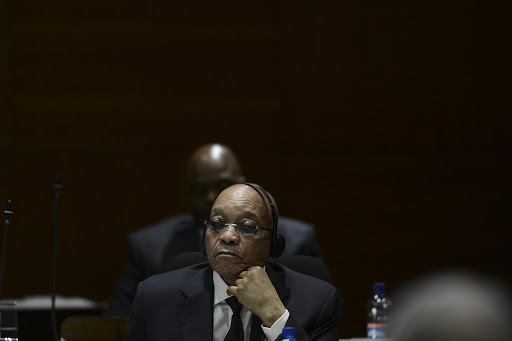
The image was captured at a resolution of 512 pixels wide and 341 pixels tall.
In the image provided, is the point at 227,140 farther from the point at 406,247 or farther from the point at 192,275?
the point at 192,275

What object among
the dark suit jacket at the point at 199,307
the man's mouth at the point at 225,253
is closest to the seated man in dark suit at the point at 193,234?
the dark suit jacket at the point at 199,307

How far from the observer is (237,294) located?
258cm

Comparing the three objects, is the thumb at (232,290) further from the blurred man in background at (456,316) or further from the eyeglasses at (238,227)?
the blurred man in background at (456,316)

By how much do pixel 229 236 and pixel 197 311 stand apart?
250mm

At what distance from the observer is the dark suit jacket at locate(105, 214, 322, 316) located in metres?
4.23

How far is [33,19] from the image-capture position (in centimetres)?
557

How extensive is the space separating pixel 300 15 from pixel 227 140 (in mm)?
995

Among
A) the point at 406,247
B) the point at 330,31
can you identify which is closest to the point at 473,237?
the point at 406,247

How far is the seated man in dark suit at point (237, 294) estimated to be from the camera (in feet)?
8.41

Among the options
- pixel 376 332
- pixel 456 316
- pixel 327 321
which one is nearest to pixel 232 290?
pixel 327 321

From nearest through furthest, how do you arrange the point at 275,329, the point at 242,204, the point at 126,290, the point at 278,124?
the point at 275,329, the point at 242,204, the point at 126,290, the point at 278,124

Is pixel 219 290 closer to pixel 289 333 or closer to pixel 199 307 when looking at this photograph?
pixel 199 307

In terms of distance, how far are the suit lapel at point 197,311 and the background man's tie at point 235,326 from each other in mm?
68

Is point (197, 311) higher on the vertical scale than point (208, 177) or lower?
lower
